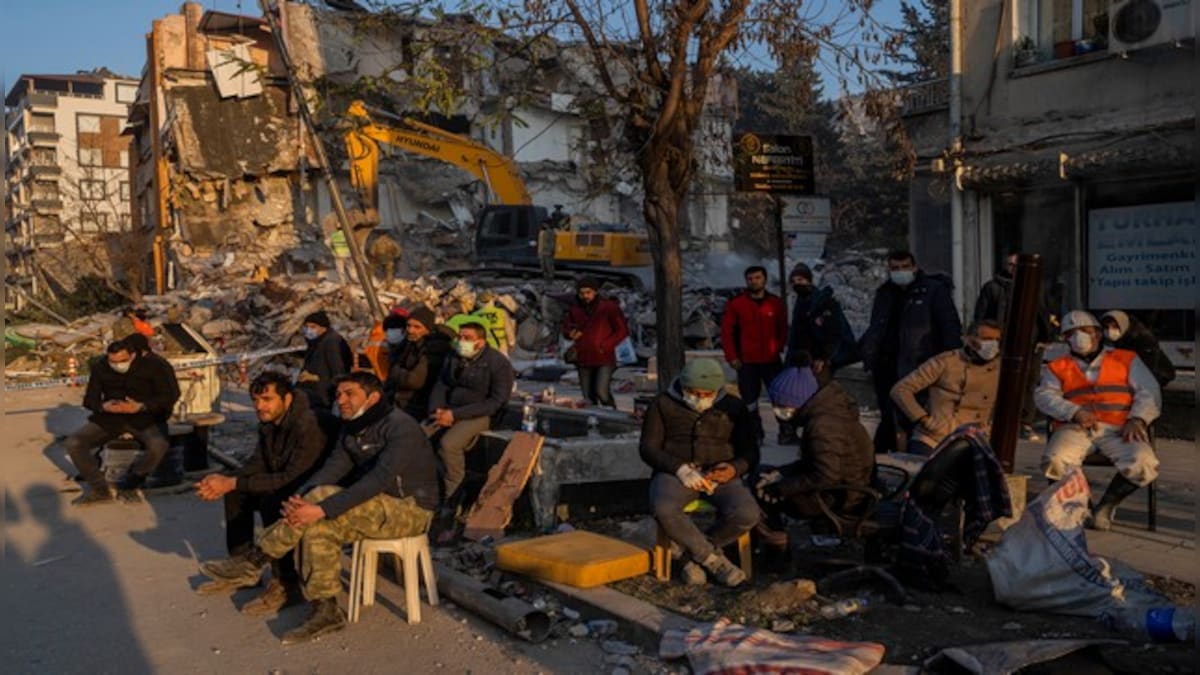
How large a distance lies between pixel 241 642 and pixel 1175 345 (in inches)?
402

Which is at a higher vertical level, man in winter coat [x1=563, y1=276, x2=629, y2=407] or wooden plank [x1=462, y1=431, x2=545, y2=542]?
man in winter coat [x1=563, y1=276, x2=629, y2=407]

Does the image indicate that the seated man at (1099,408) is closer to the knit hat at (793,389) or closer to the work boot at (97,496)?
the knit hat at (793,389)

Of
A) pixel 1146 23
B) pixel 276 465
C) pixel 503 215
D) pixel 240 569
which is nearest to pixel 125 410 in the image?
pixel 240 569

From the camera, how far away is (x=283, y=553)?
20.8ft

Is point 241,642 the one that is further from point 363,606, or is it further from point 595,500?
point 595,500

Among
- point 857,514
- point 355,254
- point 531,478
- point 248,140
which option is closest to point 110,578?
point 531,478

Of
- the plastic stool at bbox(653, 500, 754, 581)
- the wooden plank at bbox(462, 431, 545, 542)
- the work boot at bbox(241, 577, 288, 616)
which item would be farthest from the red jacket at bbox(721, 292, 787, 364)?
the work boot at bbox(241, 577, 288, 616)

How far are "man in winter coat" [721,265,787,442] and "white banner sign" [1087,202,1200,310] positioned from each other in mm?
4358

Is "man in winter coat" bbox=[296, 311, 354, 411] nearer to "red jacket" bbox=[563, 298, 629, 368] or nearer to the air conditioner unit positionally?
"red jacket" bbox=[563, 298, 629, 368]

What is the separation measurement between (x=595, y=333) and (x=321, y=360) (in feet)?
9.62

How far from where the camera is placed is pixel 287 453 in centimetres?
684

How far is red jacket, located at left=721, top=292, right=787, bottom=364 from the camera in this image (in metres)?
10.9

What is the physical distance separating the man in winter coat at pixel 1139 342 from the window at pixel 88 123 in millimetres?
71202

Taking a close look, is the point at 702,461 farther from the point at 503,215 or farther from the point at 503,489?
the point at 503,215
